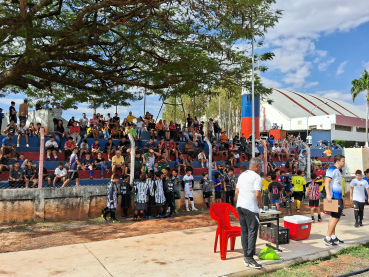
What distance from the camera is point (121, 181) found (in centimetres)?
1087

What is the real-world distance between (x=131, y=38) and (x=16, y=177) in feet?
23.4

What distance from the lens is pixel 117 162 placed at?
1150cm

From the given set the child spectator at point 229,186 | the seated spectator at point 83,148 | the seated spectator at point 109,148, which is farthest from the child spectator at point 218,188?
the seated spectator at point 83,148

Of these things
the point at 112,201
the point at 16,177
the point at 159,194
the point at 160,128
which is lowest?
A: the point at 112,201

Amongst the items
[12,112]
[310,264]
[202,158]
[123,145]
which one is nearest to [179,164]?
[202,158]

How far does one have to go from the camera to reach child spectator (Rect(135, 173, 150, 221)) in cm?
987

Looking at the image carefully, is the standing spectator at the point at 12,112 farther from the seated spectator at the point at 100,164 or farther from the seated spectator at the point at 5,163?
the seated spectator at the point at 100,164

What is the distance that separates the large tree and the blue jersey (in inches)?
222

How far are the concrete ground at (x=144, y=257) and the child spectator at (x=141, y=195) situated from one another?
2.40 metres

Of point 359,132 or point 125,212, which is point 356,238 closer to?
point 125,212

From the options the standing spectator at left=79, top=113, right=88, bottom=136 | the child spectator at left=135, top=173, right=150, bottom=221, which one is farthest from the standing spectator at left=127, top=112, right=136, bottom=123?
the child spectator at left=135, top=173, right=150, bottom=221

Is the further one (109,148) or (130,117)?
(130,117)

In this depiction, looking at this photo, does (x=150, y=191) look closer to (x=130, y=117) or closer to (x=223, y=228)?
(x=223, y=228)

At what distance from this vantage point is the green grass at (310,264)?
17.1 feet
